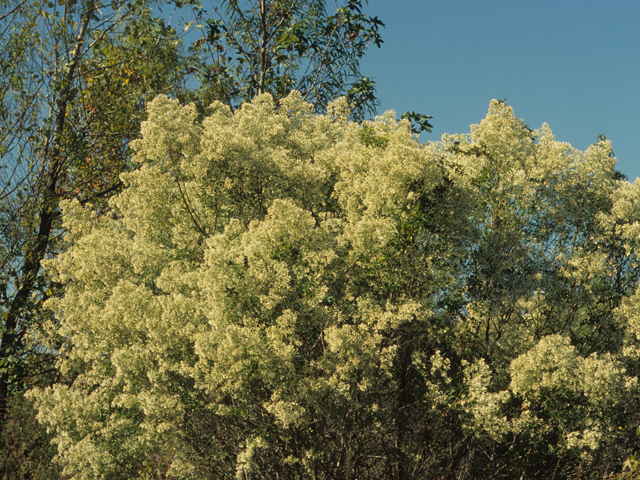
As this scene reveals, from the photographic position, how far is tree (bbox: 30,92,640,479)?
34.3ft

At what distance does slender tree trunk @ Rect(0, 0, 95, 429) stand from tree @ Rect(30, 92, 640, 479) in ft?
13.9

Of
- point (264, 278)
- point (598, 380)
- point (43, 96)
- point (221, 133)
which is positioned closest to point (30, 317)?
point (43, 96)

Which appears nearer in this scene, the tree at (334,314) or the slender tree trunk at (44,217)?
the tree at (334,314)

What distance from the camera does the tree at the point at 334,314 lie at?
34.3ft

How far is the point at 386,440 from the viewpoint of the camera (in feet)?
43.2

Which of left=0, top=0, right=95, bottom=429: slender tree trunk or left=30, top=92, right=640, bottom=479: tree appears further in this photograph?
left=0, top=0, right=95, bottom=429: slender tree trunk

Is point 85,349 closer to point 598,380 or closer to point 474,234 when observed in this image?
point 474,234

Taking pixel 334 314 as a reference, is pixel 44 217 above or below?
above

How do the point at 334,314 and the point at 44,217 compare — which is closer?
the point at 334,314

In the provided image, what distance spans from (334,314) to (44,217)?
12.3 m

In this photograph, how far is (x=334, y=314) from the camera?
11.2 metres

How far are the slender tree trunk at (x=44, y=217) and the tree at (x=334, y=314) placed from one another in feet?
13.9

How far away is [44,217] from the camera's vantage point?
19.2m

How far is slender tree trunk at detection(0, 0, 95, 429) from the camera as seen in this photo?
17.6 metres
